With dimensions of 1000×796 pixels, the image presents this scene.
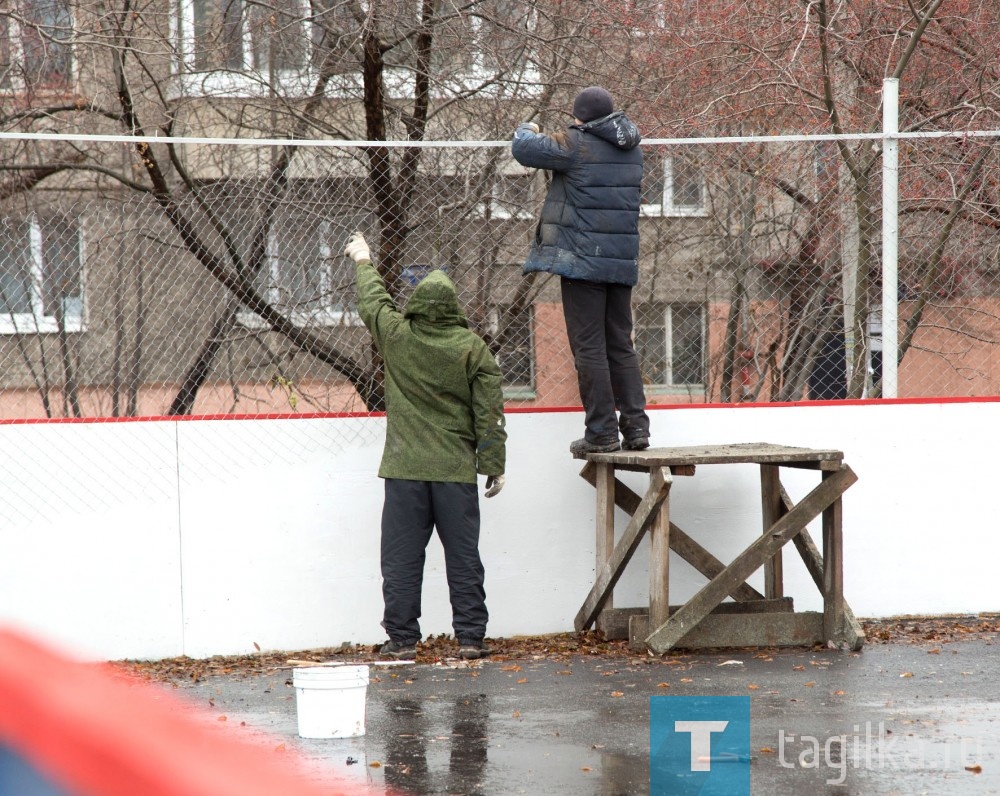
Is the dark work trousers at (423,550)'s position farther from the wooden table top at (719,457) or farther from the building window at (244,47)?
the building window at (244,47)

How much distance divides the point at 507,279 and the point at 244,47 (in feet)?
14.0

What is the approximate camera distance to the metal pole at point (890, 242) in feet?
24.3

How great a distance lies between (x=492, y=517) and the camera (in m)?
7.20

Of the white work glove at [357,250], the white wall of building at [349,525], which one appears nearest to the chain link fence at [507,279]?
the white wall of building at [349,525]

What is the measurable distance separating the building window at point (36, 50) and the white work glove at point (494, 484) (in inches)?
221

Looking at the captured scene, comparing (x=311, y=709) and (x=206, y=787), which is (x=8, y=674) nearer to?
(x=206, y=787)

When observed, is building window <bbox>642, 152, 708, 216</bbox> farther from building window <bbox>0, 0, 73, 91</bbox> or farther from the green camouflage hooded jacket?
building window <bbox>0, 0, 73, 91</bbox>

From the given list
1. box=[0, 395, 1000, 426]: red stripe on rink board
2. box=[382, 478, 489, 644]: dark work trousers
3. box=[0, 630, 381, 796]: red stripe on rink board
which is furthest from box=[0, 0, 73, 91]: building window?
box=[0, 630, 381, 796]: red stripe on rink board

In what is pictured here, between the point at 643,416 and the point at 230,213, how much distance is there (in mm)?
2945

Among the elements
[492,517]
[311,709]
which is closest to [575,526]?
[492,517]

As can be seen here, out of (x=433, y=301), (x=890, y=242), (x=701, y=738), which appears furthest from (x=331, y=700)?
(x=890, y=242)

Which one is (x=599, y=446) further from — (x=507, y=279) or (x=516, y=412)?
(x=507, y=279)

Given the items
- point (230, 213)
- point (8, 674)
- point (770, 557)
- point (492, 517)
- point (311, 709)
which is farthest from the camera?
point (230, 213)

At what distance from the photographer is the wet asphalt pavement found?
173 inches
